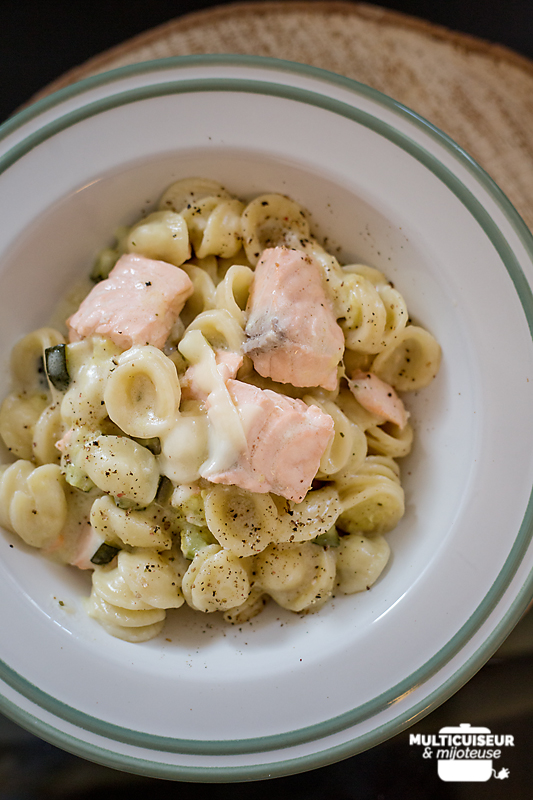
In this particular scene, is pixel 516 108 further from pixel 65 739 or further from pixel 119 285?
pixel 65 739

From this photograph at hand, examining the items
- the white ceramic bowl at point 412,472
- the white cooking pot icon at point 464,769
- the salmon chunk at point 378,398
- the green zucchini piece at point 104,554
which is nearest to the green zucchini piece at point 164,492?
the green zucchini piece at point 104,554

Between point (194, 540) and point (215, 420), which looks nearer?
point (215, 420)

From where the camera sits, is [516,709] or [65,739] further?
[516,709]

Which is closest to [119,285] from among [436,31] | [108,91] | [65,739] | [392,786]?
[108,91]

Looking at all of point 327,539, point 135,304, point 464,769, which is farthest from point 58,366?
point 464,769

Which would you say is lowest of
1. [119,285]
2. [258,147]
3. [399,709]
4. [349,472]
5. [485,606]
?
[399,709]

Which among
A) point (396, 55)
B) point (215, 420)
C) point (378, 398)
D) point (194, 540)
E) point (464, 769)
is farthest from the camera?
point (396, 55)

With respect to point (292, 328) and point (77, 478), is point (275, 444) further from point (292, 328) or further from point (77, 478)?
point (77, 478)
